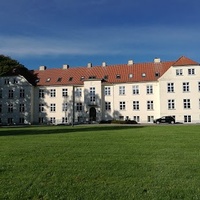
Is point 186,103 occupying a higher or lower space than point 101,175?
higher

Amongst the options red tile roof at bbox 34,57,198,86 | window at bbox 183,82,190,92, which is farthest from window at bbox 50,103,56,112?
window at bbox 183,82,190,92

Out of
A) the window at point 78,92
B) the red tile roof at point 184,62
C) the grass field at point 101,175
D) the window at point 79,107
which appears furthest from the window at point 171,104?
the grass field at point 101,175

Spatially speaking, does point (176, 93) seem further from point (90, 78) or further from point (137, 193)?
point (137, 193)

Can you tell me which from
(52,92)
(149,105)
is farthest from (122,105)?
(52,92)

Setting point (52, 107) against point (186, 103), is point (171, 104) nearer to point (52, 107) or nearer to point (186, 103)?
point (186, 103)

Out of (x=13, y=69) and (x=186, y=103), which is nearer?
(x=186, y=103)

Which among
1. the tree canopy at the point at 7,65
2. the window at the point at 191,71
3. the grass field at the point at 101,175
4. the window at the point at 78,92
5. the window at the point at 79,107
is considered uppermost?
the tree canopy at the point at 7,65

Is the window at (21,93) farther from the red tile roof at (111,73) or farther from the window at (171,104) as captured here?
the window at (171,104)

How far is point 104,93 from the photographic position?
58.4m

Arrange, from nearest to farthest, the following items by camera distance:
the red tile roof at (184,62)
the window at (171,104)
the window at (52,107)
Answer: the red tile roof at (184,62)
the window at (171,104)
the window at (52,107)

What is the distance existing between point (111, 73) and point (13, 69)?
20329 millimetres

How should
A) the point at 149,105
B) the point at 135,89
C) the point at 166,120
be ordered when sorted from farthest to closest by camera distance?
the point at 135,89 → the point at 149,105 → the point at 166,120

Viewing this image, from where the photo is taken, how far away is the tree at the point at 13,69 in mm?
62375

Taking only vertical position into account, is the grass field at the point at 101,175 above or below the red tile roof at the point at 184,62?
below
